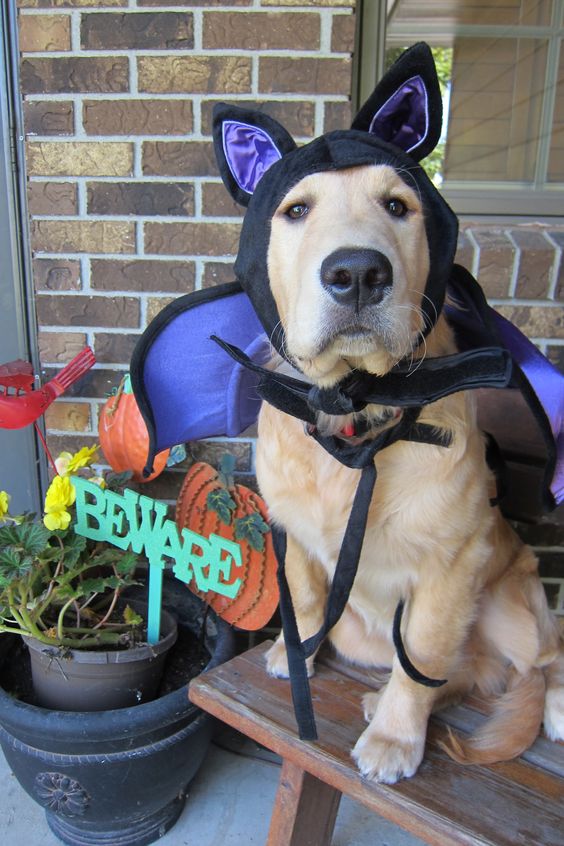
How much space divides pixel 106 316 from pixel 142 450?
44 centimetres

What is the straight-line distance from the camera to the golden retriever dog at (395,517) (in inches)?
37.6

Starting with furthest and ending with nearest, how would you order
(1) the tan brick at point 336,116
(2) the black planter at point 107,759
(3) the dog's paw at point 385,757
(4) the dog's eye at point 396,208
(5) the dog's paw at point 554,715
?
1. (1) the tan brick at point 336,116
2. (2) the black planter at point 107,759
3. (5) the dog's paw at point 554,715
4. (3) the dog's paw at point 385,757
5. (4) the dog's eye at point 396,208

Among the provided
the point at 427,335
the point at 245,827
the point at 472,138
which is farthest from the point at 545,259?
the point at 245,827

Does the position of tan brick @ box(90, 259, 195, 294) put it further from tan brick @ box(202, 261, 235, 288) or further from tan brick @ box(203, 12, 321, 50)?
tan brick @ box(203, 12, 321, 50)

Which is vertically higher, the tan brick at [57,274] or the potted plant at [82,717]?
the tan brick at [57,274]

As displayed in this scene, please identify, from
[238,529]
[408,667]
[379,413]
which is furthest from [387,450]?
[238,529]

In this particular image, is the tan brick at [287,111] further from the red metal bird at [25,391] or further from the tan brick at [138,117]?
the red metal bird at [25,391]

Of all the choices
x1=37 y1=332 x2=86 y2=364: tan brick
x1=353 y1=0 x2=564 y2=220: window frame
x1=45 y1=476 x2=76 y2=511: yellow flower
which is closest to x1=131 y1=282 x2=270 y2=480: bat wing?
x1=45 y1=476 x2=76 y2=511: yellow flower

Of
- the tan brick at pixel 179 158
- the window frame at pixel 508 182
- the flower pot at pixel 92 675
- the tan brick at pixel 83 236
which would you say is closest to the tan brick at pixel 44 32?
the tan brick at pixel 179 158

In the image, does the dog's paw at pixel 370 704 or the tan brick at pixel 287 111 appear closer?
the dog's paw at pixel 370 704

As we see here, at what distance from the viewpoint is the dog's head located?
922 mm

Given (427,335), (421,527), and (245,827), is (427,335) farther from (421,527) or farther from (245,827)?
(245,827)

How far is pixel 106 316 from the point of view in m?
1.97

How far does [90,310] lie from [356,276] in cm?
127
